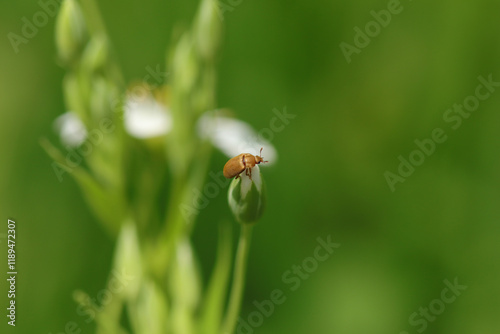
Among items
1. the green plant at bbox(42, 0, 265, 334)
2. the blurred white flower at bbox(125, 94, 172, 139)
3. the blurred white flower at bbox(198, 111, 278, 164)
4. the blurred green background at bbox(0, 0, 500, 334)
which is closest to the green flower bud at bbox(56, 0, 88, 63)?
the green plant at bbox(42, 0, 265, 334)

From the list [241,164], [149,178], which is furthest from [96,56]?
[241,164]

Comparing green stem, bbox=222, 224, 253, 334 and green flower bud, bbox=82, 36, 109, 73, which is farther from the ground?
green flower bud, bbox=82, 36, 109, 73

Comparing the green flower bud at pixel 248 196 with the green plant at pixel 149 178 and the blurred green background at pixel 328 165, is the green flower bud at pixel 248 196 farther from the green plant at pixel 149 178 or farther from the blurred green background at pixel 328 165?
the blurred green background at pixel 328 165

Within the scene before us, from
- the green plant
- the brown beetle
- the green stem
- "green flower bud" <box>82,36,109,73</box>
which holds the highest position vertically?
"green flower bud" <box>82,36,109,73</box>

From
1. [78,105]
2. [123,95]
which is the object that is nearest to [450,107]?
[123,95]

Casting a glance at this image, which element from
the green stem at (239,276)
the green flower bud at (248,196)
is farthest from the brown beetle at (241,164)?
the green stem at (239,276)

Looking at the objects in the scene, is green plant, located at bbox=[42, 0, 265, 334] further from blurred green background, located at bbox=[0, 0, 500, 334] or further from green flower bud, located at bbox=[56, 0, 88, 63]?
blurred green background, located at bbox=[0, 0, 500, 334]

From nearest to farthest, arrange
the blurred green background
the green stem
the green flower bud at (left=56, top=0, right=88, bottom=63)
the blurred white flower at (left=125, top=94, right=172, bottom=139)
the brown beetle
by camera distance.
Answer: the brown beetle < the green stem < the green flower bud at (left=56, top=0, right=88, bottom=63) < the blurred white flower at (left=125, top=94, right=172, bottom=139) < the blurred green background
